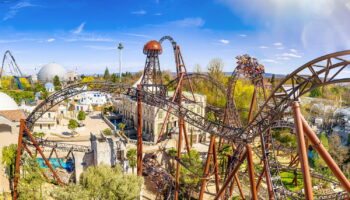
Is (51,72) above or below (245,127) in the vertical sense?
above

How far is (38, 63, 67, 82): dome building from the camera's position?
9569 centimetres

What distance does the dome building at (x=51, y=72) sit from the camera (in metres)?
95.7

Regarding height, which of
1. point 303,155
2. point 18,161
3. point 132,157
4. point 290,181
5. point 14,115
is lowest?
point 290,181

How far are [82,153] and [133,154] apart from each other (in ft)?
15.2

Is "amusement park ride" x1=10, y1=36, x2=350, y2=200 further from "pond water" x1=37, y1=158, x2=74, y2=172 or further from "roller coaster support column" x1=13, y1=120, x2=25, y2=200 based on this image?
"pond water" x1=37, y1=158, x2=74, y2=172

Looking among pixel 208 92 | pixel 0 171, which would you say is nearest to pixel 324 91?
pixel 208 92

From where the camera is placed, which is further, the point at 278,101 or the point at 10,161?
the point at 10,161

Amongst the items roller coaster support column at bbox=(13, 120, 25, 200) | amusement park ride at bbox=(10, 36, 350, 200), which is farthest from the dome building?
roller coaster support column at bbox=(13, 120, 25, 200)

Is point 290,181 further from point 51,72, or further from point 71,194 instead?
point 51,72

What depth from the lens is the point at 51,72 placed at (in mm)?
96500

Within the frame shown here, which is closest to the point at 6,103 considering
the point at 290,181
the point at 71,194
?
the point at 71,194

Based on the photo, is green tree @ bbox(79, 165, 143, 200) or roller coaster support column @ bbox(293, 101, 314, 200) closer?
roller coaster support column @ bbox(293, 101, 314, 200)

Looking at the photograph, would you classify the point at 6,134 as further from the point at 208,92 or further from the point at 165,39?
the point at 208,92

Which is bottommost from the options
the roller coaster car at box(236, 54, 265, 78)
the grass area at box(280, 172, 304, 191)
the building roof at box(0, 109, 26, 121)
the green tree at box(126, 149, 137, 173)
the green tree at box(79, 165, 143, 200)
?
the grass area at box(280, 172, 304, 191)
